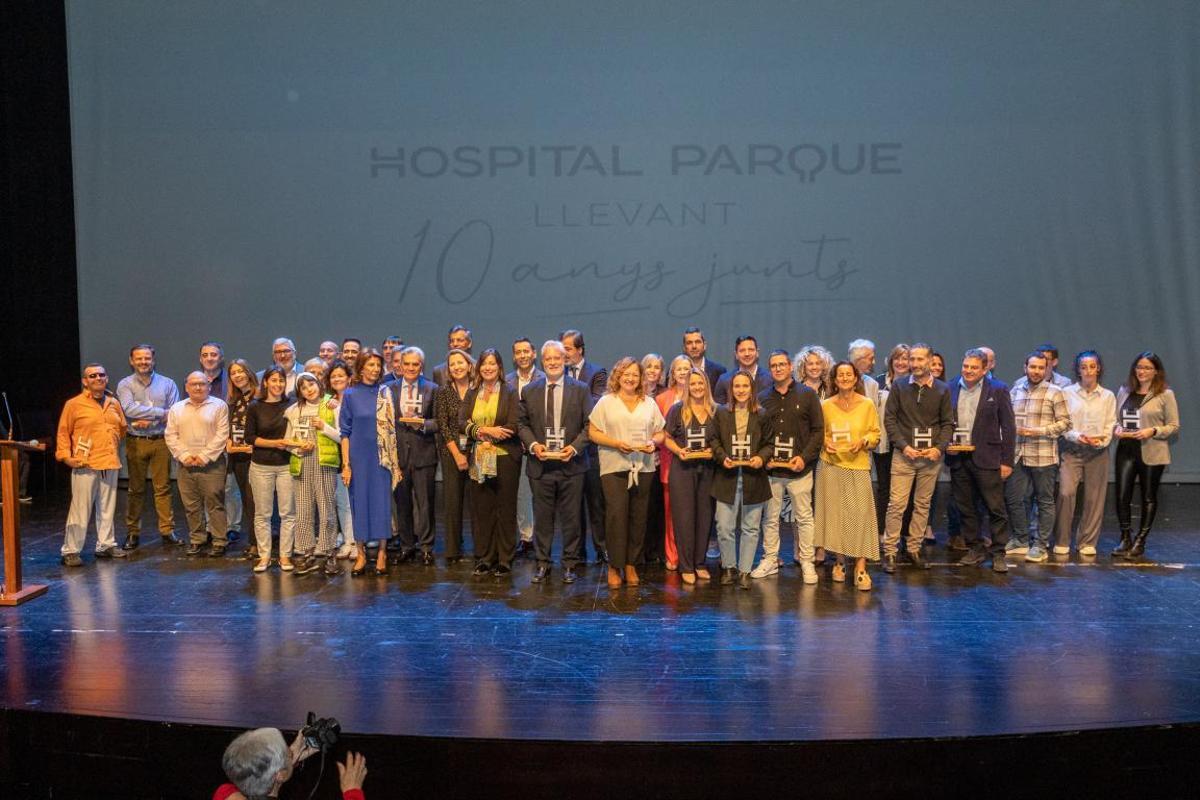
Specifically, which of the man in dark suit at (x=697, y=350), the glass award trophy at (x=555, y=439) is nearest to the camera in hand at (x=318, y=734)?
the glass award trophy at (x=555, y=439)

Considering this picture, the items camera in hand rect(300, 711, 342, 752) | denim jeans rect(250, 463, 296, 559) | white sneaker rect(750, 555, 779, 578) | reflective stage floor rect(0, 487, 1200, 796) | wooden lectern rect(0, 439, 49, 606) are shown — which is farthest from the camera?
denim jeans rect(250, 463, 296, 559)

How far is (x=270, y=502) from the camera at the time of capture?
6453mm

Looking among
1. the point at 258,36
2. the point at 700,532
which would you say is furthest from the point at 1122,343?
the point at 258,36

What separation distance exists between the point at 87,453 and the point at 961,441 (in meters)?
5.73

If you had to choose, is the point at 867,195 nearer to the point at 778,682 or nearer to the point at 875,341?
the point at 875,341

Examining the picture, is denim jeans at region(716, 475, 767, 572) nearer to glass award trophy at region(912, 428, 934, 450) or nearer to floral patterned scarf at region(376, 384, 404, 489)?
glass award trophy at region(912, 428, 934, 450)

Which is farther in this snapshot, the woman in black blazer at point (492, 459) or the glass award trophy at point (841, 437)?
the woman in black blazer at point (492, 459)

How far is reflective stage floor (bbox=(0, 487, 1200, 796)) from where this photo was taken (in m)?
3.97

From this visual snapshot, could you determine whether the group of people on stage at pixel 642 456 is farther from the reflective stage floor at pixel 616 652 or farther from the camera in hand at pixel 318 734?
the camera in hand at pixel 318 734

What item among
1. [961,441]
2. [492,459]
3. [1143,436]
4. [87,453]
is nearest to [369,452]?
[492,459]

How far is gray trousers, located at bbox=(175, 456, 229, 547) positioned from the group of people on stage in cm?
1

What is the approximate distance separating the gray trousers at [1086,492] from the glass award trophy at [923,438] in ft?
3.87

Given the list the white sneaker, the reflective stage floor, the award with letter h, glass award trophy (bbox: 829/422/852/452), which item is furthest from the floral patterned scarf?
glass award trophy (bbox: 829/422/852/452)

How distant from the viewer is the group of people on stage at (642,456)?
6035 millimetres
